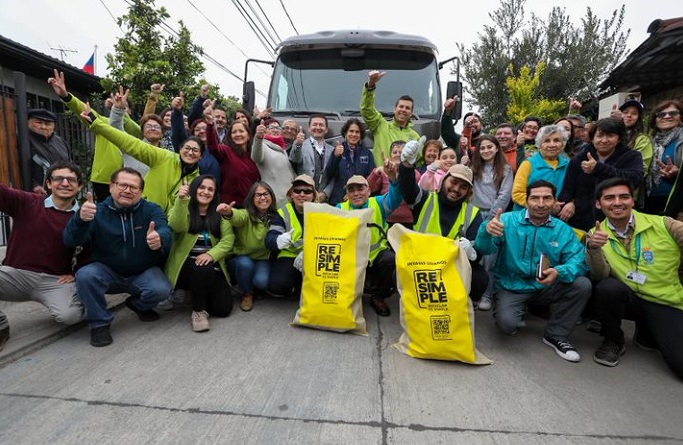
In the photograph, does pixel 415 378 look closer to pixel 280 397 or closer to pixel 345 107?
pixel 280 397

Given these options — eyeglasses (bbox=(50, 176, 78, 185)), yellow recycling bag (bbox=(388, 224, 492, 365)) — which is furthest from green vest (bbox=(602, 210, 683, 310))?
eyeglasses (bbox=(50, 176, 78, 185))

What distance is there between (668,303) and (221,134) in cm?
479

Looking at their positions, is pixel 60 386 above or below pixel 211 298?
below

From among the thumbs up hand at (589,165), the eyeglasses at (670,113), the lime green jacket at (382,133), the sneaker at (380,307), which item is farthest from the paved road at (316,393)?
the lime green jacket at (382,133)

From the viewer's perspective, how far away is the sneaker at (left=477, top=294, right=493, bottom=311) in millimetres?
3912

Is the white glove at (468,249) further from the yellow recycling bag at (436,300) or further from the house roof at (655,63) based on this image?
the house roof at (655,63)

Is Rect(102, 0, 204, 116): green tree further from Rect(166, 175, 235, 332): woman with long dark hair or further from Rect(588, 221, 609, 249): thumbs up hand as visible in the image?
Rect(588, 221, 609, 249): thumbs up hand

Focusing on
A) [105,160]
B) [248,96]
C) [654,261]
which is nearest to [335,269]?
[654,261]

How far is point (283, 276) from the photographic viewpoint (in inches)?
150

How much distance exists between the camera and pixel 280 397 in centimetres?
240

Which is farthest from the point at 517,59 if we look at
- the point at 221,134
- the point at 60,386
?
the point at 60,386

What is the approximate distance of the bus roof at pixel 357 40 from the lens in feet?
18.1

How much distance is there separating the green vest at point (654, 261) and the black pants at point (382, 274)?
173 centimetres

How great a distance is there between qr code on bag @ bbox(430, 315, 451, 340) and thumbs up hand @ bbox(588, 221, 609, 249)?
1.25 meters
